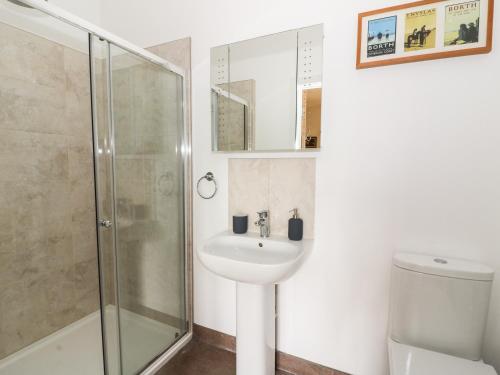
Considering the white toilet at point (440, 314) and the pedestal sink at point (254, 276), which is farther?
the pedestal sink at point (254, 276)

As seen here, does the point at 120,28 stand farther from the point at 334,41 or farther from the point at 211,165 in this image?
the point at 334,41

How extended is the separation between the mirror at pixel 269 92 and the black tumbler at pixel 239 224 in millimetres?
399

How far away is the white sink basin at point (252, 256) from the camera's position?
1.09 metres

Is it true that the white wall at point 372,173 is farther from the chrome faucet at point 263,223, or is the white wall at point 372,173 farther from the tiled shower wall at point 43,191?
the tiled shower wall at point 43,191

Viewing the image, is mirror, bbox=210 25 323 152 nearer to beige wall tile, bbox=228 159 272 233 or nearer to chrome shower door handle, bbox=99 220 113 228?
beige wall tile, bbox=228 159 272 233

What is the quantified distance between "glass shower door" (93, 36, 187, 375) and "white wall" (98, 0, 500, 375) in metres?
0.31

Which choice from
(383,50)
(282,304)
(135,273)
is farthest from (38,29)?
(282,304)

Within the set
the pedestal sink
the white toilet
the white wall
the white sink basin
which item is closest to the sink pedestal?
the pedestal sink

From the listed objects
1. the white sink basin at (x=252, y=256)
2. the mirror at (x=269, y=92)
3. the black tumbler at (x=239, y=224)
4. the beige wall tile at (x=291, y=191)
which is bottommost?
the white sink basin at (x=252, y=256)

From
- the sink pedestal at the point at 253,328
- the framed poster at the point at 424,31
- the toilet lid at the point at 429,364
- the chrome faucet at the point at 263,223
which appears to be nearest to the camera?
the toilet lid at the point at 429,364

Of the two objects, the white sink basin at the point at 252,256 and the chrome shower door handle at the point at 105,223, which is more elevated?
the chrome shower door handle at the point at 105,223

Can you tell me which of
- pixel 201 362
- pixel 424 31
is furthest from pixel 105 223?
pixel 424 31

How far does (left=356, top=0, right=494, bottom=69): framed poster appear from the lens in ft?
3.54

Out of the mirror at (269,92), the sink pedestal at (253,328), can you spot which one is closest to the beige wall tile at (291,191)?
the mirror at (269,92)
